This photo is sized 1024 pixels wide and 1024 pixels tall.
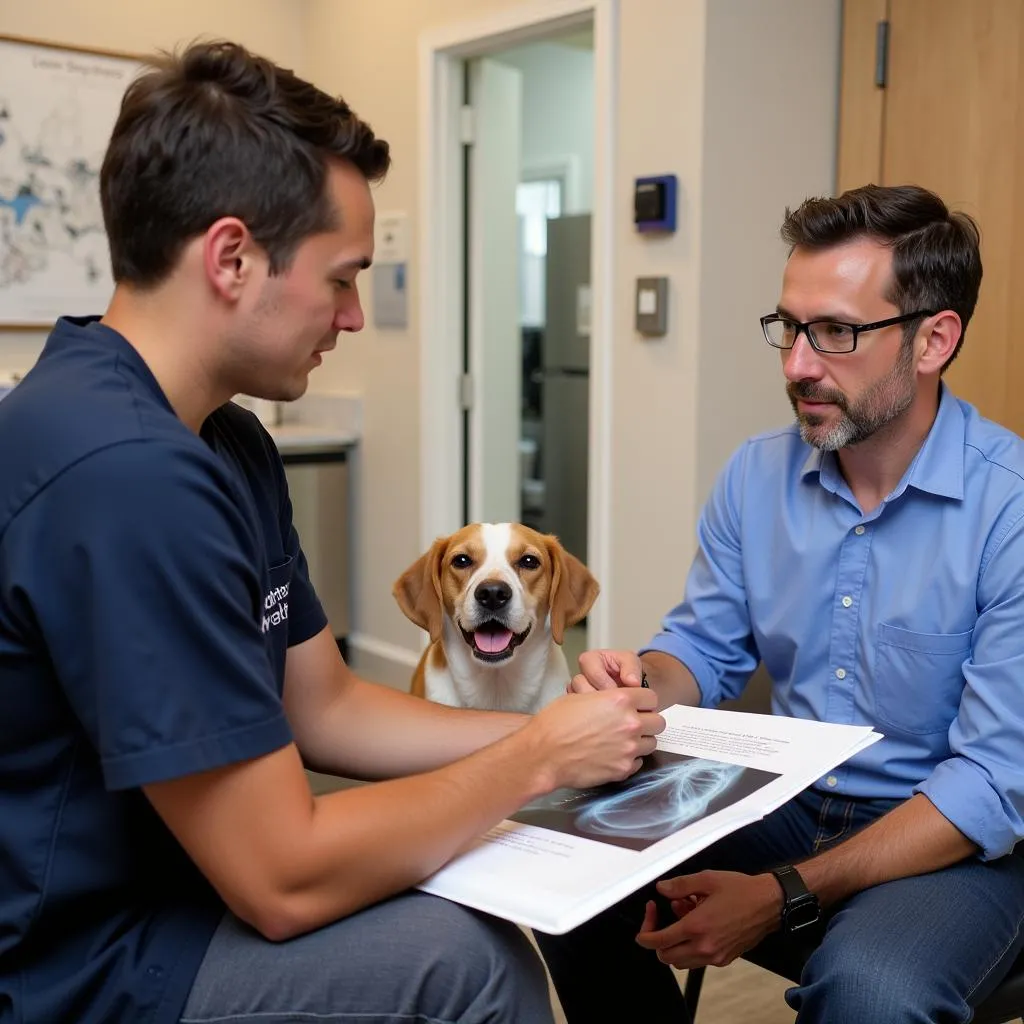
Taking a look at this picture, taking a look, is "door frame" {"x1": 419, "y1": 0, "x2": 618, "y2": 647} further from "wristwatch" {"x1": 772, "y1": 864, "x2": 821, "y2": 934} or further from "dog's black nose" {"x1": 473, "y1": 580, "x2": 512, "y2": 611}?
"wristwatch" {"x1": 772, "y1": 864, "x2": 821, "y2": 934}

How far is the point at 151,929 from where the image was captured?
104 centimetres

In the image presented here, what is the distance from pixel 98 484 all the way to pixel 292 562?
450 millimetres

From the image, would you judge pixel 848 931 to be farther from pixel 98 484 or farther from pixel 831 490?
pixel 98 484

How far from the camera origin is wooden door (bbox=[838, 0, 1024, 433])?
287 cm

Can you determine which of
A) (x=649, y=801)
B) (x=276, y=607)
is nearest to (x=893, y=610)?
(x=649, y=801)

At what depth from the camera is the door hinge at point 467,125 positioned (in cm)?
414

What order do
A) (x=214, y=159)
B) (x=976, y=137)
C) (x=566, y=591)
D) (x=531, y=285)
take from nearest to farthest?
(x=214, y=159), (x=566, y=591), (x=976, y=137), (x=531, y=285)

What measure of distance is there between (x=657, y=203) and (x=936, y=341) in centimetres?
159

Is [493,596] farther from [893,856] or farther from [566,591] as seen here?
[893,856]

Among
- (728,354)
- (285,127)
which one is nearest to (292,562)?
(285,127)

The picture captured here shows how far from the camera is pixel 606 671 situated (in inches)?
59.8

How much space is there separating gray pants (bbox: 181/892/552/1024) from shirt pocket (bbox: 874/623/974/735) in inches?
31.7

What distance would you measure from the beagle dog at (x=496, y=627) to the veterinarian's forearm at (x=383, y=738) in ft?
2.55

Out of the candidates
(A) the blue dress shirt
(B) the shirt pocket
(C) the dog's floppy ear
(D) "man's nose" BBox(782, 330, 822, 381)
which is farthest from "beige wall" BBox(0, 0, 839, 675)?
(B) the shirt pocket
